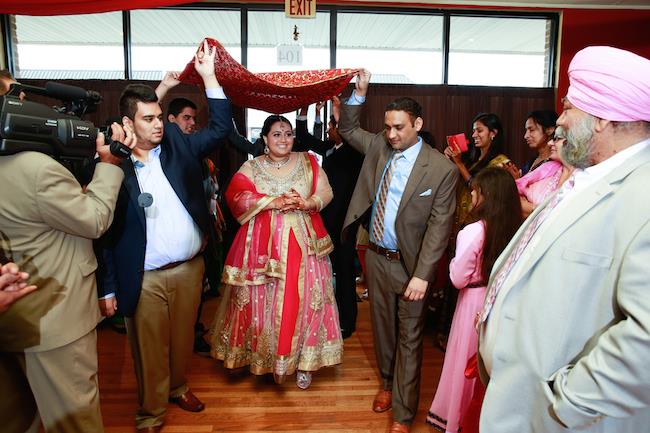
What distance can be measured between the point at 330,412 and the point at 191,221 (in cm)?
122

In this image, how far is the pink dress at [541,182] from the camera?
90.8 inches

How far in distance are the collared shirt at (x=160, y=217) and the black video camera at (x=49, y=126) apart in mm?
483

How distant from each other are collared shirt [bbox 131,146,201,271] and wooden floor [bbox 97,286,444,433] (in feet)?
2.82

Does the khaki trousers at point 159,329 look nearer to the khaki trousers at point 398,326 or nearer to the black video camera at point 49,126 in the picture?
the black video camera at point 49,126

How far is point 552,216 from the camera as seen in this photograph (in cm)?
113

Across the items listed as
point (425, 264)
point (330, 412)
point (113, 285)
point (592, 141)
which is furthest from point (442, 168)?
point (113, 285)

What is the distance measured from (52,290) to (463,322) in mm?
1601

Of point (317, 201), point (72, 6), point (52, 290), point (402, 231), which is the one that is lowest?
point (52, 290)

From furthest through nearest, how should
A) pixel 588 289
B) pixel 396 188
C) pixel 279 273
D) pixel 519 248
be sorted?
1. pixel 279 273
2. pixel 396 188
3. pixel 519 248
4. pixel 588 289

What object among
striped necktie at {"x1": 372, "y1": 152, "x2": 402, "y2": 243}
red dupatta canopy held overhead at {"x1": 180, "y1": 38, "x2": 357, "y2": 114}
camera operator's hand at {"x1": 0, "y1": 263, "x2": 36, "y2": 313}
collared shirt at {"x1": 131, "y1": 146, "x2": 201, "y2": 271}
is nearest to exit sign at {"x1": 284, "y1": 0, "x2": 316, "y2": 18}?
red dupatta canopy held overhead at {"x1": 180, "y1": 38, "x2": 357, "y2": 114}

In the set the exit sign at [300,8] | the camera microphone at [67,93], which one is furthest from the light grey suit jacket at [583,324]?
the exit sign at [300,8]

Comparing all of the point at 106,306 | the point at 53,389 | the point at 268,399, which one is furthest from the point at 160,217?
the point at 268,399

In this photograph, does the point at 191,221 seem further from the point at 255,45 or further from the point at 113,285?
the point at 255,45

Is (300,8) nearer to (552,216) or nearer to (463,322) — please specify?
(463,322)
